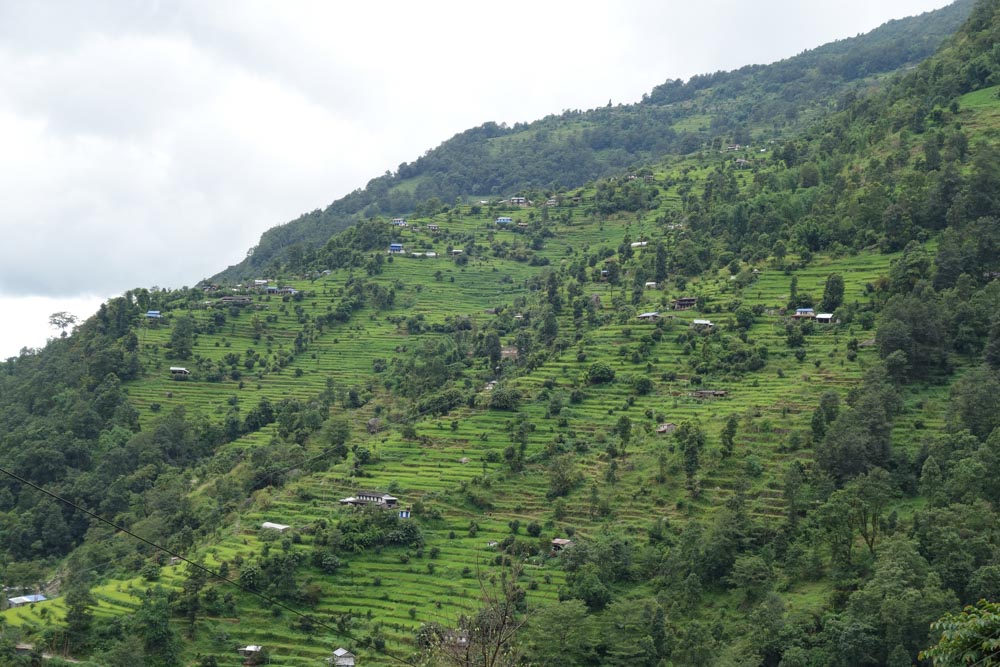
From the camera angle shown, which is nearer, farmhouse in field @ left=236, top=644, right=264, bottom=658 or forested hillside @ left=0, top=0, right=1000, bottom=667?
forested hillside @ left=0, top=0, right=1000, bottom=667

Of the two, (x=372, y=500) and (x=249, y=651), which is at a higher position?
(x=372, y=500)

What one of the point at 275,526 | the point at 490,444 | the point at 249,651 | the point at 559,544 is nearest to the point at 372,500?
the point at 275,526

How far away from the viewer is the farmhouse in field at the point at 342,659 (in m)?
34.0

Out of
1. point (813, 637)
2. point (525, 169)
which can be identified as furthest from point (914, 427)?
point (525, 169)

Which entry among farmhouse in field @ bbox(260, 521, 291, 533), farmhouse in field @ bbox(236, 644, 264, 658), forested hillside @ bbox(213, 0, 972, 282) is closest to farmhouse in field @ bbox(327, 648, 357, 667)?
farmhouse in field @ bbox(236, 644, 264, 658)

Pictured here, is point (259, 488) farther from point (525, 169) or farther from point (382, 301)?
point (525, 169)

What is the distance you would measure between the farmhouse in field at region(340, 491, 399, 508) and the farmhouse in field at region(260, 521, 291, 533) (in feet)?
10.4

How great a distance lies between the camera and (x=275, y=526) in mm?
42500

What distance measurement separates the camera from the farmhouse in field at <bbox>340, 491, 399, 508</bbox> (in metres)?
44.0

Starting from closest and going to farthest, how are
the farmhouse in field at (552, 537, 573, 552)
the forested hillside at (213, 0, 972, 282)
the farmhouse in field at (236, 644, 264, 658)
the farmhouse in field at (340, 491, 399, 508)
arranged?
1. the farmhouse in field at (236, 644, 264, 658)
2. the farmhouse in field at (552, 537, 573, 552)
3. the farmhouse in field at (340, 491, 399, 508)
4. the forested hillside at (213, 0, 972, 282)

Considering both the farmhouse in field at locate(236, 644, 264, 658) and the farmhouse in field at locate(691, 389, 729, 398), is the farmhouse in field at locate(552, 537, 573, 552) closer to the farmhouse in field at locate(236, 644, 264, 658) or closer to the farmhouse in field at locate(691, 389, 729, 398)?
the farmhouse in field at locate(691, 389, 729, 398)

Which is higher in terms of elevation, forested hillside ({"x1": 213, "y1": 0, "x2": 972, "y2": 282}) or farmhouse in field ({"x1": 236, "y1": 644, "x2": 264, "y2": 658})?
forested hillside ({"x1": 213, "y1": 0, "x2": 972, "y2": 282})

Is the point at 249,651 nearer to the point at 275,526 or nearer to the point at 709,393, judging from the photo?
the point at 275,526

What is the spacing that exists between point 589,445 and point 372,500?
11536mm
